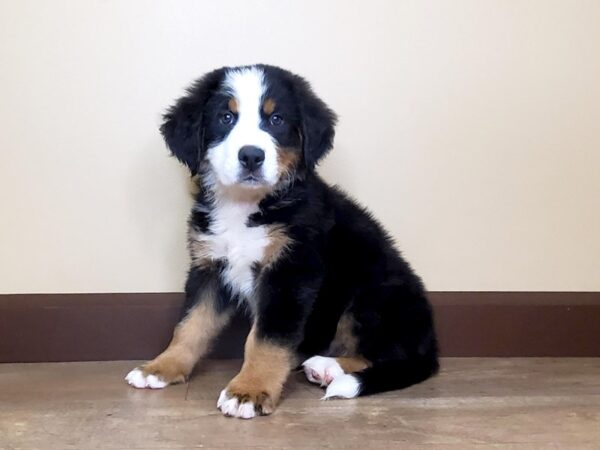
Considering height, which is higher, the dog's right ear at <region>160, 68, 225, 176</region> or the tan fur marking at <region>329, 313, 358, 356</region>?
the dog's right ear at <region>160, 68, 225, 176</region>

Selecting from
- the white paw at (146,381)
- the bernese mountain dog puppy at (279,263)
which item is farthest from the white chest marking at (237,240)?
the white paw at (146,381)

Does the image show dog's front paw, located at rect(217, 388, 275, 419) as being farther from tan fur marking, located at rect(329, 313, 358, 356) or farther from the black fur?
tan fur marking, located at rect(329, 313, 358, 356)

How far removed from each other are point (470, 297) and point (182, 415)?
3.66 feet

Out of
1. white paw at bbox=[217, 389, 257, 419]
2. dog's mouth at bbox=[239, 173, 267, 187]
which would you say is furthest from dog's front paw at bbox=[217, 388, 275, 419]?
dog's mouth at bbox=[239, 173, 267, 187]

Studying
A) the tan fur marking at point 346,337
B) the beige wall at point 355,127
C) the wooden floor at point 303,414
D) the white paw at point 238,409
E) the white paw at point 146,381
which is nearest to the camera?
the wooden floor at point 303,414

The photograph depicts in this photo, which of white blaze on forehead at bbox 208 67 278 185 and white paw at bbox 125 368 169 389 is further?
white paw at bbox 125 368 169 389

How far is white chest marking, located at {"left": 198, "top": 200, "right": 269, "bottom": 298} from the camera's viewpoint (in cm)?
231

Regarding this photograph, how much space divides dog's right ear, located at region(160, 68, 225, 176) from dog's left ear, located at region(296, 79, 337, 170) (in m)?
0.24

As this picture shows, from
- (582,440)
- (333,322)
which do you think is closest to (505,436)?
(582,440)

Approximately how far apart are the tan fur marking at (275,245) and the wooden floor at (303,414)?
1.25 ft

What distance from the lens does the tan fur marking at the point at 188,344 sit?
2.34 metres

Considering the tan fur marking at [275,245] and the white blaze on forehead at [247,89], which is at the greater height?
the white blaze on forehead at [247,89]

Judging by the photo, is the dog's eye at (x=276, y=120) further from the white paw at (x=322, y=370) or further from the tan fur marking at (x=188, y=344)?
the white paw at (x=322, y=370)

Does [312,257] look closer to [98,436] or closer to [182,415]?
[182,415]
